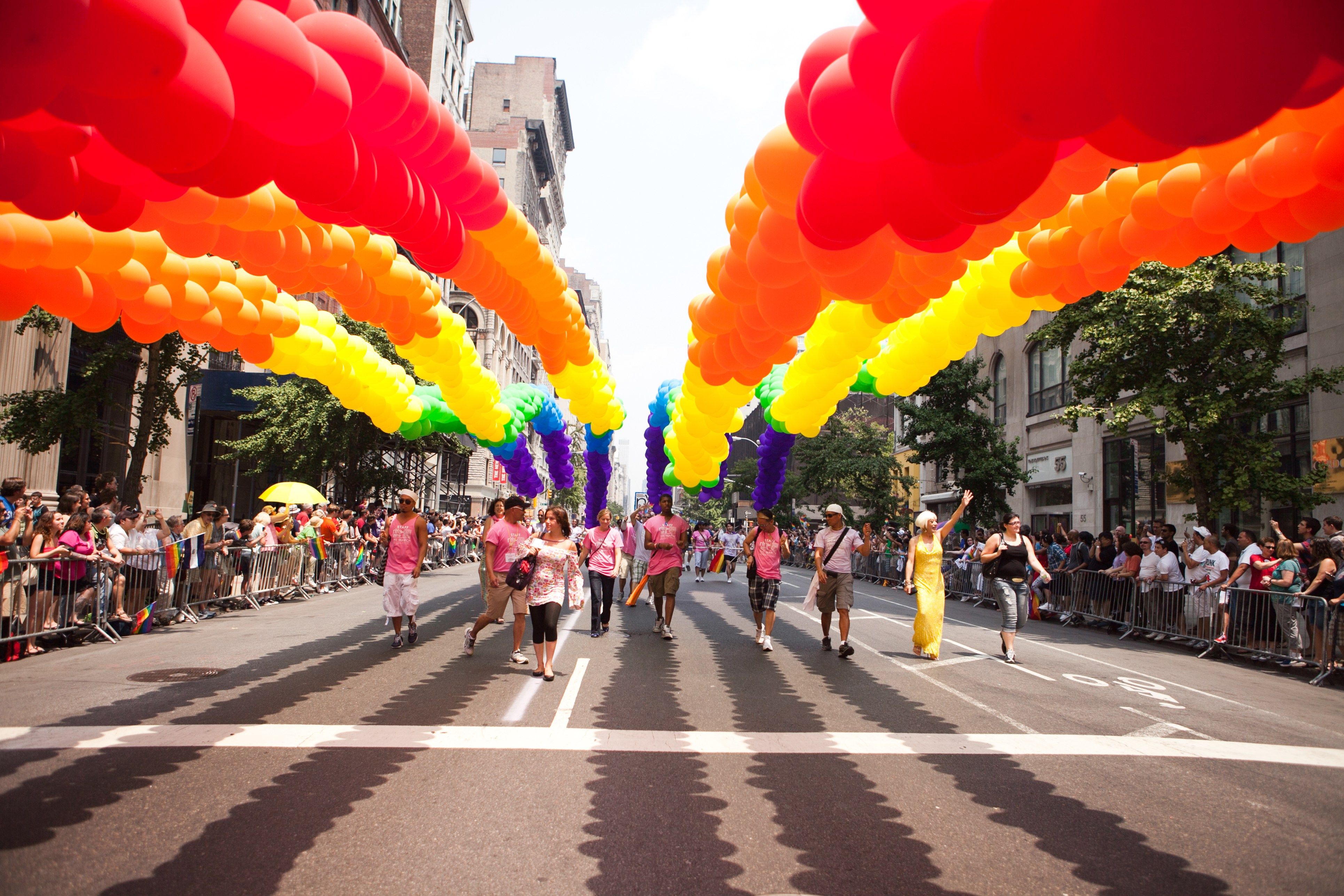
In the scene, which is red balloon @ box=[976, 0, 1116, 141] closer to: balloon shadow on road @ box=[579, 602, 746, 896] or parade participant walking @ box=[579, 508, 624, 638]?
balloon shadow on road @ box=[579, 602, 746, 896]

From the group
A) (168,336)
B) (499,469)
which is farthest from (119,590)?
(499,469)

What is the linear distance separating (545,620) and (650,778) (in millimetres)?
3248

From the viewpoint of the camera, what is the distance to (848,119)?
3395 mm

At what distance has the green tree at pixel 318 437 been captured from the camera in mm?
22859

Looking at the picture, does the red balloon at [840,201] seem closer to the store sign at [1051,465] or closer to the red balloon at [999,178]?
the red balloon at [999,178]

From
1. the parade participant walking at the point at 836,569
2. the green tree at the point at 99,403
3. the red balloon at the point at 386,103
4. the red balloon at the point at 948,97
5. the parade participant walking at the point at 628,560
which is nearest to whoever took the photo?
the red balloon at the point at 948,97

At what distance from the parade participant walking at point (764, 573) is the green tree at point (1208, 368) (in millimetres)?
7402

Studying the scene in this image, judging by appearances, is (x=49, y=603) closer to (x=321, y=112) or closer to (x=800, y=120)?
(x=321, y=112)

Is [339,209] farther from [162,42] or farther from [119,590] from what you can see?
[119,590]

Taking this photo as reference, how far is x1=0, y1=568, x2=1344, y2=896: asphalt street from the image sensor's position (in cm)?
360

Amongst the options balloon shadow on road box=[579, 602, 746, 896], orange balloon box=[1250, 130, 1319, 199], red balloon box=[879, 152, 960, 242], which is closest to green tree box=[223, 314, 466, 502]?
balloon shadow on road box=[579, 602, 746, 896]

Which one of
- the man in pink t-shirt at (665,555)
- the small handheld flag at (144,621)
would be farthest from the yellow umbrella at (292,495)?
the man in pink t-shirt at (665,555)

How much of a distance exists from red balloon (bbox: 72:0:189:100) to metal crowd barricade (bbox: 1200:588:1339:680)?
12.1 m

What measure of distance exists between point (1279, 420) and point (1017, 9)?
2022 cm
